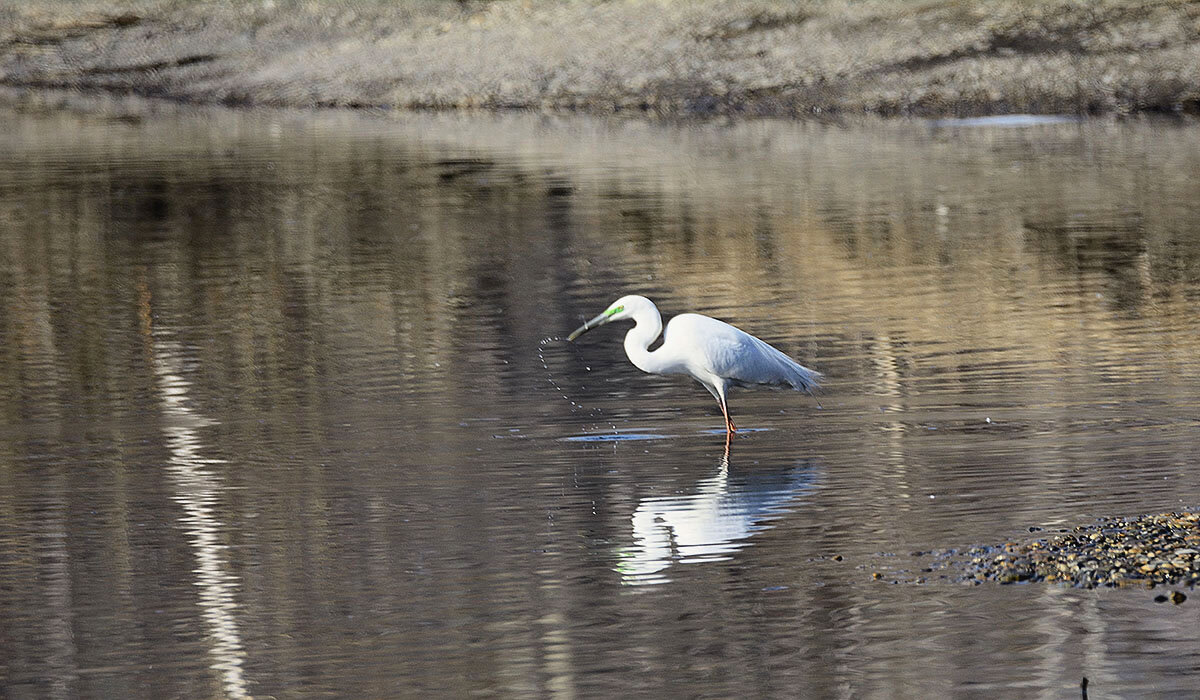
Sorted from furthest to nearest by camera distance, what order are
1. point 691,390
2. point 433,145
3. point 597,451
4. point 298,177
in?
point 433,145, point 298,177, point 691,390, point 597,451

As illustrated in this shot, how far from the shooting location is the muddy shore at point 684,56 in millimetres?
40250

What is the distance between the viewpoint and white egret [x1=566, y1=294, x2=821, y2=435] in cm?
1162

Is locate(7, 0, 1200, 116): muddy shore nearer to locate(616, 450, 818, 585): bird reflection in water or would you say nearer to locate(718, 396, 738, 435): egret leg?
locate(718, 396, 738, 435): egret leg

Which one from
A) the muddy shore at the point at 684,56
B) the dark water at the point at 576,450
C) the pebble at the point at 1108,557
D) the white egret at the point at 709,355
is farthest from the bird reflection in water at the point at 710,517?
the muddy shore at the point at 684,56

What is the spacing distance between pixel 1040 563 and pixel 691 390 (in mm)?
5270

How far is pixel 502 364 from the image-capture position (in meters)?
14.0

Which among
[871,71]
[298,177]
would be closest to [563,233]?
[298,177]

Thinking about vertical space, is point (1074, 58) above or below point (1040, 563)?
above

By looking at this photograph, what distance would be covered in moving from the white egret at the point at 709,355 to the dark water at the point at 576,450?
30cm

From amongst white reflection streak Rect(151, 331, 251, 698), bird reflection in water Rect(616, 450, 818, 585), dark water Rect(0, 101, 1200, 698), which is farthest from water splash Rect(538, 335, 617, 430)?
white reflection streak Rect(151, 331, 251, 698)

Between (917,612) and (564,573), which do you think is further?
(564,573)

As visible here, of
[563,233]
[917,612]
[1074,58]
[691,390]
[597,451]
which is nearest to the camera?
[917,612]

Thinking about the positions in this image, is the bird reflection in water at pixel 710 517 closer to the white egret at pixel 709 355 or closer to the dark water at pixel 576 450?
the dark water at pixel 576 450

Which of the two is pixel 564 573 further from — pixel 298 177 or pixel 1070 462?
pixel 298 177
